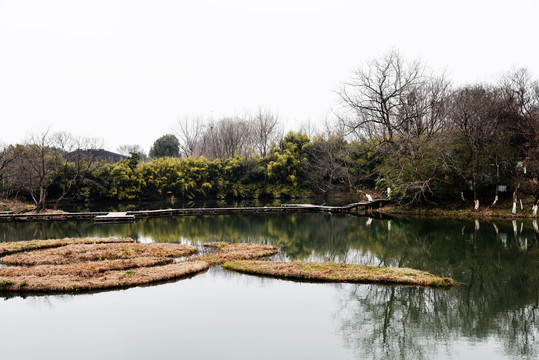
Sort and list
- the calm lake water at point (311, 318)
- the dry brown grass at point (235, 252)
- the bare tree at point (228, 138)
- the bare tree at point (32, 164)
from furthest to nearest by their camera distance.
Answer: the bare tree at point (228, 138) < the bare tree at point (32, 164) < the dry brown grass at point (235, 252) < the calm lake water at point (311, 318)

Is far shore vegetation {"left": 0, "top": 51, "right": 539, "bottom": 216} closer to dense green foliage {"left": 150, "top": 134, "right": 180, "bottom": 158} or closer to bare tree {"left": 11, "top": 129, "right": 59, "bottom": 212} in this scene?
bare tree {"left": 11, "top": 129, "right": 59, "bottom": 212}

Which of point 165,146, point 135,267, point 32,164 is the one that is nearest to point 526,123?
point 135,267

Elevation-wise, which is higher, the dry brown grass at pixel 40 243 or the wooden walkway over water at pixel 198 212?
the wooden walkway over water at pixel 198 212

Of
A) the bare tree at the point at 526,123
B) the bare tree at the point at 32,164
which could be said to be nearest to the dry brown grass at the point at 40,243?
the bare tree at the point at 32,164

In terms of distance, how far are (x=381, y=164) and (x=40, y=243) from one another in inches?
1101

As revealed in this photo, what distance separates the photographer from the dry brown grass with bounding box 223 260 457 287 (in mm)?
12102

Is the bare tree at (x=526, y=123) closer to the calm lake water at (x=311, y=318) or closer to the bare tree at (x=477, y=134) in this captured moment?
the bare tree at (x=477, y=134)

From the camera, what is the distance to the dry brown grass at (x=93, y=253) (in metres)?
15.0

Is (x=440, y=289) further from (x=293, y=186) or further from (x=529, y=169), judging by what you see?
(x=293, y=186)

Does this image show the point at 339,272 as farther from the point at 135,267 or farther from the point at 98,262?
the point at 98,262

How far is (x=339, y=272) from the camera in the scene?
43.3ft

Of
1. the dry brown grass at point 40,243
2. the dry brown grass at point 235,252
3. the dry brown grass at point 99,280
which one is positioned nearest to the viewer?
the dry brown grass at point 99,280

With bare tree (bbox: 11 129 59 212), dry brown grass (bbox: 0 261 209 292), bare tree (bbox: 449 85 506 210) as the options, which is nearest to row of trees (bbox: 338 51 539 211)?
bare tree (bbox: 449 85 506 210)

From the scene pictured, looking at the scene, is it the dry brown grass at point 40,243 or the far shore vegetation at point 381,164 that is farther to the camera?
the far shore vegetation at point 381,164
